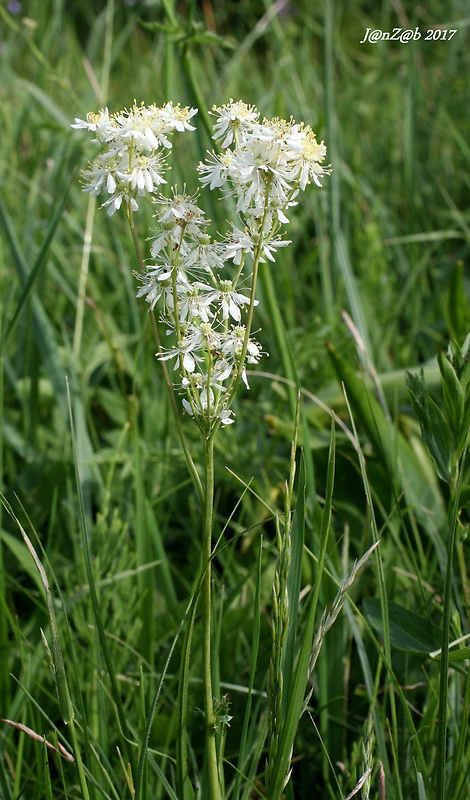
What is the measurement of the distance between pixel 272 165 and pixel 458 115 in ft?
7.77

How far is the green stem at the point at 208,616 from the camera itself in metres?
0.68

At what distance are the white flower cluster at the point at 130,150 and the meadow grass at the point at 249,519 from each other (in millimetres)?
244

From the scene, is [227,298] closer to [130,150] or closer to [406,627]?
[130,150]

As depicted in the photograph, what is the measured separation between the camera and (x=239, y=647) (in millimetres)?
1153

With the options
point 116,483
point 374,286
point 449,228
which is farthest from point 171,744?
point 449,228

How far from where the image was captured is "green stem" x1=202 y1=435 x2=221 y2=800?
2.22 ft

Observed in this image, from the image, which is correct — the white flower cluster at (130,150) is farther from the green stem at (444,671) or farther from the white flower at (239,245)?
the green stem at (444,671)

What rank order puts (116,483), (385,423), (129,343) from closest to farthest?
(385,423) < (116,483) < (129,343)

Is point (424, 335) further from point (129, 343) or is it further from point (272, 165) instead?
point (272, 165)

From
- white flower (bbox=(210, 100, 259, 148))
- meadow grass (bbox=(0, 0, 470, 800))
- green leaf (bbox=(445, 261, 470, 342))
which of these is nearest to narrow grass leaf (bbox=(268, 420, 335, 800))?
meadow grass (bbox=(0, 0, 470, 800))

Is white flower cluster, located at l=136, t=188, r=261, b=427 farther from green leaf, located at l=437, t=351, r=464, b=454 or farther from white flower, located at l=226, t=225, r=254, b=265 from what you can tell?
green leaf, located at l=437, t=351, r=464, b=454

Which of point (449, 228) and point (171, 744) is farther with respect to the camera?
point (449, 228)

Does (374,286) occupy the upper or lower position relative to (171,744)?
upper

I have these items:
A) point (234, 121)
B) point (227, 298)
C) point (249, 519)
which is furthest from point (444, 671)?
point (249, 519)
